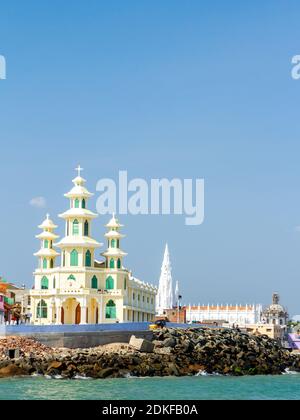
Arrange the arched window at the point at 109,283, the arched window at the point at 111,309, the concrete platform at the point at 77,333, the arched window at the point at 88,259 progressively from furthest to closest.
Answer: the arched window at the point at 109,283, the arched window at the point at 111,309, the arched window at the point at 88,259, the concrete platform at the point at 77,333

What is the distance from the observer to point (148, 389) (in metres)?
39.6

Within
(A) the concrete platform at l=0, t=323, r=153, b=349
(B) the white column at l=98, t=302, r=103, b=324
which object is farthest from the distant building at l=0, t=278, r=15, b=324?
(A) the concrete platform at l=0, t=323, r=153, b=349

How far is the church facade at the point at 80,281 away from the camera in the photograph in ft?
199

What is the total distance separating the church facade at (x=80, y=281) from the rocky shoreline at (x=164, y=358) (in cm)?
696

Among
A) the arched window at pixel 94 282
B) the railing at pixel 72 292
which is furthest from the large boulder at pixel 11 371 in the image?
the arched window at pixel 94 282

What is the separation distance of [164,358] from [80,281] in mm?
11488

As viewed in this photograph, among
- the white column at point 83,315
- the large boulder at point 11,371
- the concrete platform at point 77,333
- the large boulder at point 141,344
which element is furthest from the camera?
the white column at point 83,315

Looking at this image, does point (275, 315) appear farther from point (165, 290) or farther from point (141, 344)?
point (141, 344)

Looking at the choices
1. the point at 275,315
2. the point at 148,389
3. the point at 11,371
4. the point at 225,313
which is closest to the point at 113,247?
the point at 11,371

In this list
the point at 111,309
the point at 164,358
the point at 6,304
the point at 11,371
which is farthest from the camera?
the point at 6,304

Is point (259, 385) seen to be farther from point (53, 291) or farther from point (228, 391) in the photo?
point (53, 291)

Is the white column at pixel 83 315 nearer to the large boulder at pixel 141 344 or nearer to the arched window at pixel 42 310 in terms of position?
the arched window at pixel 42 310
